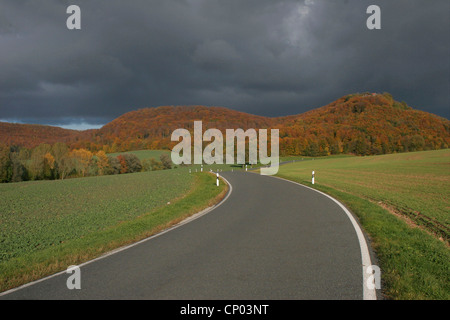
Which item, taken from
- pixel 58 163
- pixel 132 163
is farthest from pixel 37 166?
pixel 132 163

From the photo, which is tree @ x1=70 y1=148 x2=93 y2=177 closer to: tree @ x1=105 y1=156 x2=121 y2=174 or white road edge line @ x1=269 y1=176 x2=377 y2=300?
tree @ x1=105 y1=156 x2=121 y2=174

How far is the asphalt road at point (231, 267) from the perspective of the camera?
12.5 feet

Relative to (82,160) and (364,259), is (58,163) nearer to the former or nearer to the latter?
(82,160)

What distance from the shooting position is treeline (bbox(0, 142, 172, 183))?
6234 centimetres

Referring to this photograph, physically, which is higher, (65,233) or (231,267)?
(231,267)

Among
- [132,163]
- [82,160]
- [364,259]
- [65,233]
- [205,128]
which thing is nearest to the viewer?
[364,259]

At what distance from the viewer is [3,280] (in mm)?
4664

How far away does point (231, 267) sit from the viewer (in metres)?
4.65

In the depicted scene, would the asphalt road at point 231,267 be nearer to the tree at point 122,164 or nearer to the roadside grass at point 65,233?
the roadside grass at point 65,233

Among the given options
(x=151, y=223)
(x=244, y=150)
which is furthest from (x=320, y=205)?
(x=244, y=150)

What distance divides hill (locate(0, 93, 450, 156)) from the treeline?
17.9m

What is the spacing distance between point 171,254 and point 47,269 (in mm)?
2293

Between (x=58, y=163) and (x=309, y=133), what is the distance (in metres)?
85.9
